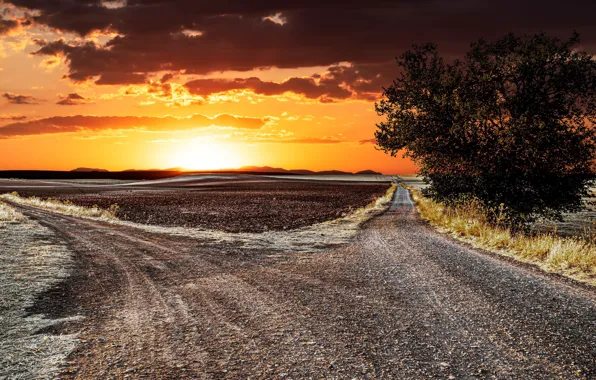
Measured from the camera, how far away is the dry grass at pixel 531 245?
1160 cm

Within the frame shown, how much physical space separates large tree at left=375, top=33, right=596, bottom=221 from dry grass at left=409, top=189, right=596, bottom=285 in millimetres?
1896

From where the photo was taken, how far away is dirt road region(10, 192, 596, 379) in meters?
5.89

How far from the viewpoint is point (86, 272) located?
12.7 metres

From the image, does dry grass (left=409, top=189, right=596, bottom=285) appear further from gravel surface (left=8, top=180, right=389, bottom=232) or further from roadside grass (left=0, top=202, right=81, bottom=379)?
roadside grass (left=0, top=202, right=81, bottom=379)

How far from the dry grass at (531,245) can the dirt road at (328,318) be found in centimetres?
92

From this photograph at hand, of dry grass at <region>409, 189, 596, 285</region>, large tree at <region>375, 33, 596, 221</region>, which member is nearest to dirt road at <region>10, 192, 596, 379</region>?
dry grass at <region>409, 189, 596, 285</region>

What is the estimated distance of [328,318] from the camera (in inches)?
312

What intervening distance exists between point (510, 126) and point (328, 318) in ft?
51.3

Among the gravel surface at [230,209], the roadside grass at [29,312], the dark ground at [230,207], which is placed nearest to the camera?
the roadside grass at [29,312]

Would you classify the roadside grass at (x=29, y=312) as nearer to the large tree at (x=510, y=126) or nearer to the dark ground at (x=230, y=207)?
the dark ground at (x=230, y=207)

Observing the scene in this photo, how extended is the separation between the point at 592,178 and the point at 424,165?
7.60 m

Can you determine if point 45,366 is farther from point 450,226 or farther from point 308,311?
point 450,226

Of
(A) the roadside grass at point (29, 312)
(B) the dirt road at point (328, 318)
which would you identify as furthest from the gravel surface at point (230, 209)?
(B) the dirt road at point (328, 318)

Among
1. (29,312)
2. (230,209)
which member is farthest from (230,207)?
(29,312)
